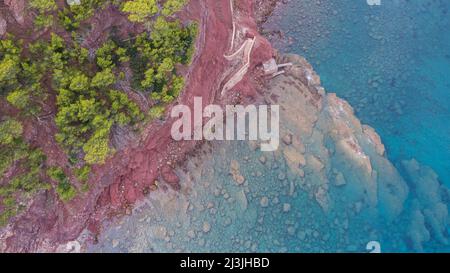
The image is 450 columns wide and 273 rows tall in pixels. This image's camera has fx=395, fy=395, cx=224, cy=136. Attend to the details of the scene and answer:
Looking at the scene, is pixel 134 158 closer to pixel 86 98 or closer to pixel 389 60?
pixel 86 98


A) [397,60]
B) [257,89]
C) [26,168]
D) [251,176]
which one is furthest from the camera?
[397,60]

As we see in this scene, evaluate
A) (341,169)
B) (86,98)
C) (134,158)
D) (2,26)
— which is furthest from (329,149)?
(2,26)

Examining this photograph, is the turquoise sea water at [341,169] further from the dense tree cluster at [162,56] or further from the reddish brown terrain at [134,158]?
the dense tree cluster at [162,56]

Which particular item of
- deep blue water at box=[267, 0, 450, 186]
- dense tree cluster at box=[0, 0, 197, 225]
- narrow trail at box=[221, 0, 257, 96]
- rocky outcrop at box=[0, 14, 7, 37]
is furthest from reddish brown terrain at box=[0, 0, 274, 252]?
deep blue water at box=[267, 0, 450, 186]

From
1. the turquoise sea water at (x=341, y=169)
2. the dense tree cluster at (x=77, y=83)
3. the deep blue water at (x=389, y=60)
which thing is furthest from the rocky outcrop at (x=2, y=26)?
the deep blue water at (x=389, y=60)

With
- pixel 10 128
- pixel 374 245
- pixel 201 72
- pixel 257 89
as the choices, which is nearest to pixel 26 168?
pixel 10 128

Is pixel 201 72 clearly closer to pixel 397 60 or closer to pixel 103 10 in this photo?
pixel 103 10

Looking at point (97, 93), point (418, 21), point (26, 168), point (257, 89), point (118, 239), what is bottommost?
point (118, 239)
